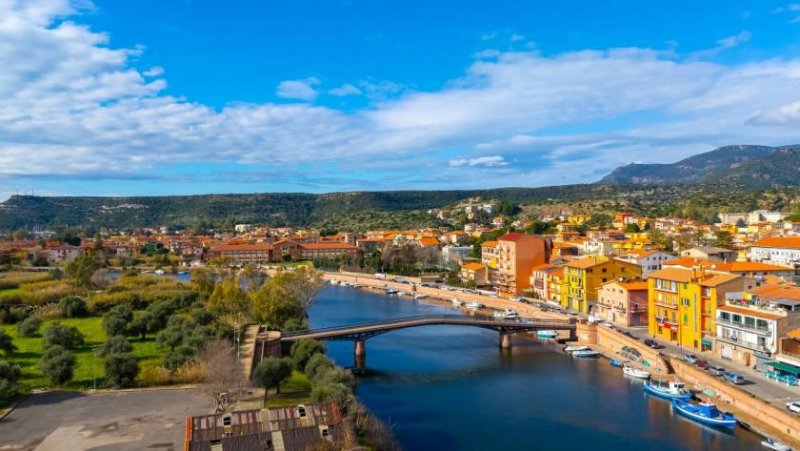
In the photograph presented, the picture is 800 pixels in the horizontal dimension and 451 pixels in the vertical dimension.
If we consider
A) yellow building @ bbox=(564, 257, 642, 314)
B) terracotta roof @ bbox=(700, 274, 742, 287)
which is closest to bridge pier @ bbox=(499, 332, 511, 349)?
yellow building @ bbox=(564, 257, 642, 314)

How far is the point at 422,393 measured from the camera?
30.7 m

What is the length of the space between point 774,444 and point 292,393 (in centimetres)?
1761

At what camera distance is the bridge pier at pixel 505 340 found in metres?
40.9

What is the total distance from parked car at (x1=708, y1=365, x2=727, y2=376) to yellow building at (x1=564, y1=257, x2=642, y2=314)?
57.7 ft

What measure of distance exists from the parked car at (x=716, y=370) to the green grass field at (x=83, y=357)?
25159mm

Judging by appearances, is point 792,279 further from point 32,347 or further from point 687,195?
point 687,195

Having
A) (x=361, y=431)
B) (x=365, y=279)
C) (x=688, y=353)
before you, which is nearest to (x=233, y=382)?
(x=361, y=431)

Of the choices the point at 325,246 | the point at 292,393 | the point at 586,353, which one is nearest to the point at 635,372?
the point at 586,353

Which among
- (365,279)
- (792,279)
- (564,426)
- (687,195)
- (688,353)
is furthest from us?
(687,195)

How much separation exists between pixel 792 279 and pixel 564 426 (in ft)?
87.5

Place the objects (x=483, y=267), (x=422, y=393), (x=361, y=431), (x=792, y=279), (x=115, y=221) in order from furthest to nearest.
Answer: (x=115, y=221) → (x=483, y=267) → (x=792, y=279) → (x=422, y=393) → (x=361, y=431)

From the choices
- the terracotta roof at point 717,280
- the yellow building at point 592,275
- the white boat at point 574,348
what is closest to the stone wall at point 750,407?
the terracotta roof at point 717,280

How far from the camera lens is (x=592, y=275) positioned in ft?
159

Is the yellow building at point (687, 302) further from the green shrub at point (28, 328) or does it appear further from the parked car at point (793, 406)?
the green shrub at point (28, 328)
